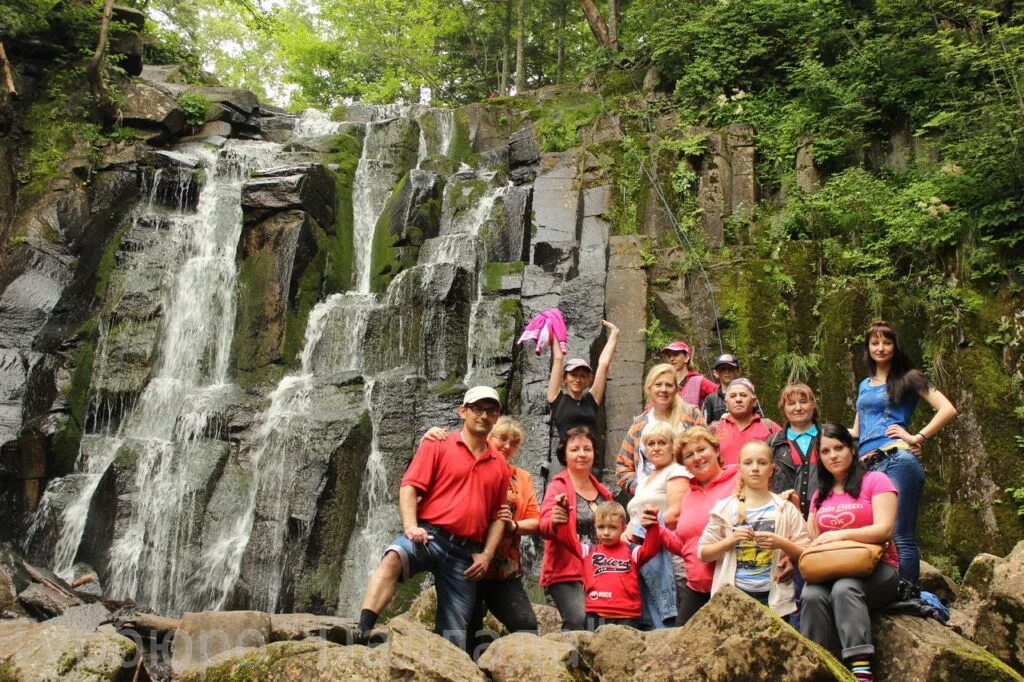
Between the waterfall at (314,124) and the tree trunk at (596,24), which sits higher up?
the tree trunk at (596,24)

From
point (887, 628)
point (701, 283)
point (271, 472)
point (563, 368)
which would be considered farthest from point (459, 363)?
point (887, 628)

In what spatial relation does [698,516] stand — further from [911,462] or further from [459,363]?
[459,363]

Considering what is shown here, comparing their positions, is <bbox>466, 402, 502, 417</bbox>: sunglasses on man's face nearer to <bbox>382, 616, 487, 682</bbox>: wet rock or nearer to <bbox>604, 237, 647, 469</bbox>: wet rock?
<bbox>382, 616, 487, 682</bbox>: wet rock

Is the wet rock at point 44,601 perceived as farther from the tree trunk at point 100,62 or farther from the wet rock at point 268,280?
the tree trunk at point 100,62

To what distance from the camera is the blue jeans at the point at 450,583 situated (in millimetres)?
4512

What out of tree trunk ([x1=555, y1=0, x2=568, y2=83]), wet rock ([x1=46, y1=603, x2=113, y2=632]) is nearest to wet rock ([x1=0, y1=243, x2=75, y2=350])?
wet rock ([x1=46, y1=603, x2=113, y2=632])

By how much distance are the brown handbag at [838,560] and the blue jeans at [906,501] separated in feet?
4.42

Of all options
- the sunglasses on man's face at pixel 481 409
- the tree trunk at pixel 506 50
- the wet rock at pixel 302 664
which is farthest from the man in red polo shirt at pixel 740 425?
the tree trunk at pixel 506 50

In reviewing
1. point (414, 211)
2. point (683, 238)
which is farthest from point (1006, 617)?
point (414, 211)

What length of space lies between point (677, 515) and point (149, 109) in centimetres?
1711

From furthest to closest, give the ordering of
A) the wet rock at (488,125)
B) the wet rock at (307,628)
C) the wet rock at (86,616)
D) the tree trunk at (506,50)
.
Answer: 1. the tree trunk at (506,50)
2. the wet rock at (488,125)
3. the wet rock at (86,616)
4. the wet rock at (307,628)

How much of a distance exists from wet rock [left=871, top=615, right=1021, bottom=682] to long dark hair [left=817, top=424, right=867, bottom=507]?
2.20 ft

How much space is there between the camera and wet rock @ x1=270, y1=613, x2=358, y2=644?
21.9 feet

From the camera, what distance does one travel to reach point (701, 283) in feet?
39.4
